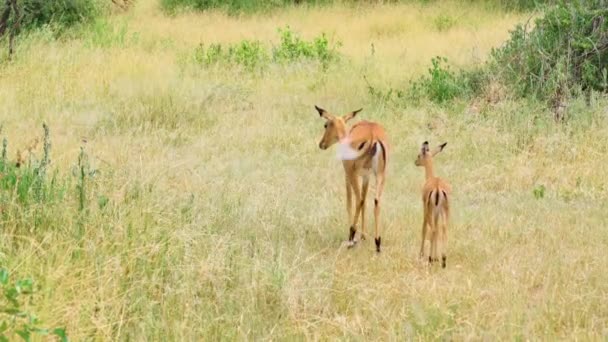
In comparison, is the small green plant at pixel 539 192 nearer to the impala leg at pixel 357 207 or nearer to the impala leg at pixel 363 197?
the impala leg at pixel 363 197

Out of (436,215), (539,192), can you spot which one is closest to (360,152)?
(436,215)

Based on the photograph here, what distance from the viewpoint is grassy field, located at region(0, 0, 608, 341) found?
419 centimetres

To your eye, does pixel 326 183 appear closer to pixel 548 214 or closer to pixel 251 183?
pixel 251 183

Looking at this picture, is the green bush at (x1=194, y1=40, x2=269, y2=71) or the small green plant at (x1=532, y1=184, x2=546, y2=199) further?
the green bush at (x1=194, y1=40, x2=269, y2=71)

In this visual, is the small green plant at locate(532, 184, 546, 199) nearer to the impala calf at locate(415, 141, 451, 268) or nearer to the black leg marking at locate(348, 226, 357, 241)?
the impala calf at locate(415, 141, 451, 268)

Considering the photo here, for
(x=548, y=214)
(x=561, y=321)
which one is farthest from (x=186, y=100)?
(x=561, y=321)

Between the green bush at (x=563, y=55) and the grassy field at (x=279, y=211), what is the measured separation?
0.50m

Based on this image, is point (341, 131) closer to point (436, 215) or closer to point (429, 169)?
point (429, 169)

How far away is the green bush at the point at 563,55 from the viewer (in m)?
9.56

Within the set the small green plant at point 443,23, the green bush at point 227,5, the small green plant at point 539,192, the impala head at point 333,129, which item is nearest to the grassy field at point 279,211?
the small green plant at point 539,192

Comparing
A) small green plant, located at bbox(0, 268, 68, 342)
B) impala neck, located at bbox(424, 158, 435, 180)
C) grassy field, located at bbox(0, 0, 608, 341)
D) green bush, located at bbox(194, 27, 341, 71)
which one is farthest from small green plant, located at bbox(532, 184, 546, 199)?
green bush, located at bbox(194, 27, 341, 71)

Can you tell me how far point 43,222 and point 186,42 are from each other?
37.1 feet

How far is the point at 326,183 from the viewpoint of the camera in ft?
24.5

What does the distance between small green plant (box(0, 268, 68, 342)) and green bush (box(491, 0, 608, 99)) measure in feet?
23.3
